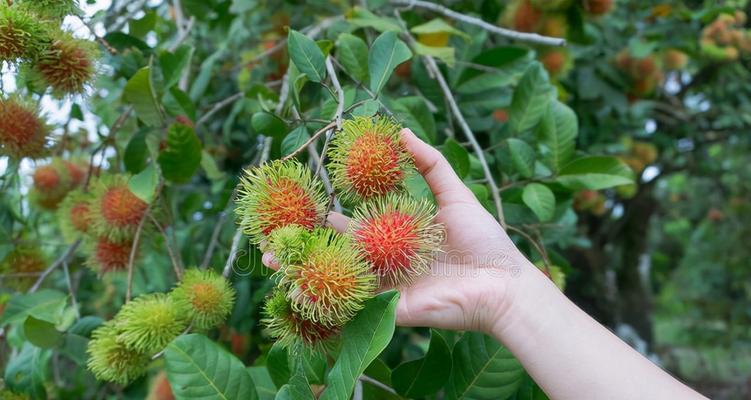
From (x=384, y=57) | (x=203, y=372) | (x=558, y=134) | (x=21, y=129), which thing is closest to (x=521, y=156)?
(x=558, y=134)

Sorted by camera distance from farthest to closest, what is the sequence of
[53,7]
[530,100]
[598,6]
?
[598,6] → [530,100] → [53,7]

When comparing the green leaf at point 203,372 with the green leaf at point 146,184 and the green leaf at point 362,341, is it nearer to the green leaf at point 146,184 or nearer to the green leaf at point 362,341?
the green leaf at point 362,341

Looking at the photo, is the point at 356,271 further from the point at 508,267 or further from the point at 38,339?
the point at 38,339

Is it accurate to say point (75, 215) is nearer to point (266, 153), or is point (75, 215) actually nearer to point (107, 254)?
point (107, 254)

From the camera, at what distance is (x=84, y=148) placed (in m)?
Result: 1.93

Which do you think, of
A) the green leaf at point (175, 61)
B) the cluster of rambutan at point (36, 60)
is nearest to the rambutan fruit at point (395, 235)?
the cluster of rambutan at point (36, 60)

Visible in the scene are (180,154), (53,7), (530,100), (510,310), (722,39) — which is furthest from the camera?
(722,39)

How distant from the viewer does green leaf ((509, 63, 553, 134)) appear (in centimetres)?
124

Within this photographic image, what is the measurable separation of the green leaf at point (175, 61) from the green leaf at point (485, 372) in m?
0.79

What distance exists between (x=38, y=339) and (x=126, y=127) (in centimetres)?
56

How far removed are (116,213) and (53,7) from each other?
376mm

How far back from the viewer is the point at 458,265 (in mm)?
837

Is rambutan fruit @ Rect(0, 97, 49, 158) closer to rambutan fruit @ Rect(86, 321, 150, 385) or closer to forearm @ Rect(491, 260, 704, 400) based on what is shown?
rambutan fruit @ Rect(86, 321, 150, 385)

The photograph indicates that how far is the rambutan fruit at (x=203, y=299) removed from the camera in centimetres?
88
